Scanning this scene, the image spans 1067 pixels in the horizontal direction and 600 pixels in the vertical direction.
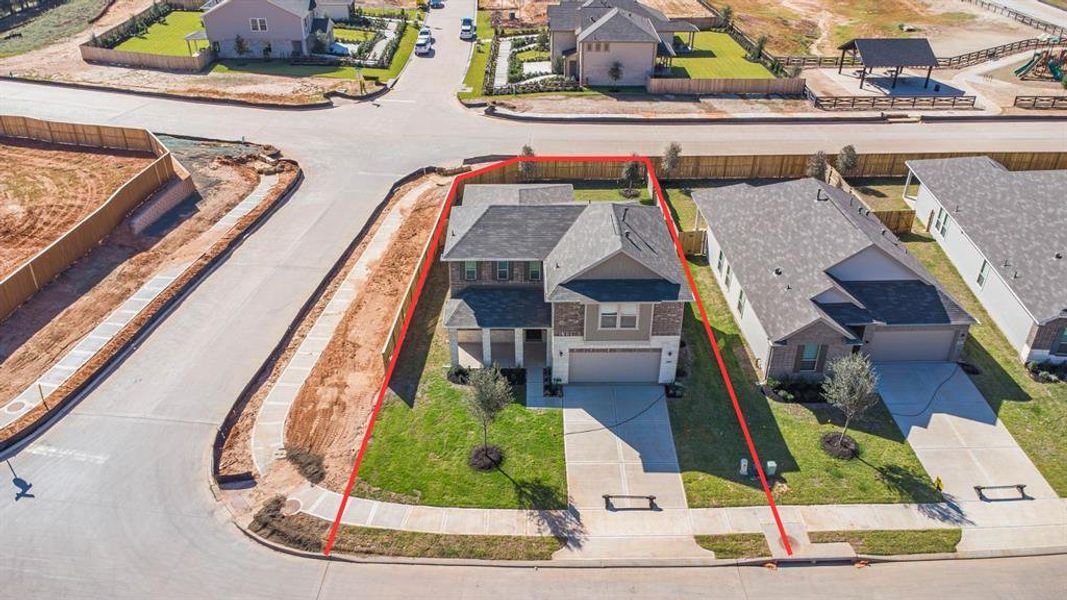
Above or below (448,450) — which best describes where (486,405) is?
above

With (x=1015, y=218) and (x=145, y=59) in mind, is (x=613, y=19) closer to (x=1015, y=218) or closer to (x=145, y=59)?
(x=1015, y=218)

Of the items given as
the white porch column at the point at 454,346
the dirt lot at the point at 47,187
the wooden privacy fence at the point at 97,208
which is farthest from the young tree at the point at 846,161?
the dirt lot at the point at 47,187

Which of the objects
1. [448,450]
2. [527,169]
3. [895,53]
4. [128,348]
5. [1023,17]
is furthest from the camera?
[1023,17]

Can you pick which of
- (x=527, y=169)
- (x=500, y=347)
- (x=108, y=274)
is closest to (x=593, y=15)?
(x=527, y=169)

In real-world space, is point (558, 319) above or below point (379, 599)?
above

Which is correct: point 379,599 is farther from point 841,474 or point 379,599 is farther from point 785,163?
point 785,163

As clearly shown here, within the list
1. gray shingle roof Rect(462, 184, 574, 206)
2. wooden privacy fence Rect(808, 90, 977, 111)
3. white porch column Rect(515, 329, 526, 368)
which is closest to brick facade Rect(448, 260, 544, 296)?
white porch column Rect(515, 329, 526, 368)

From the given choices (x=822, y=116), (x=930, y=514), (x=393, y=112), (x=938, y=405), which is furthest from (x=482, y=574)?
(x=822, y=116)
